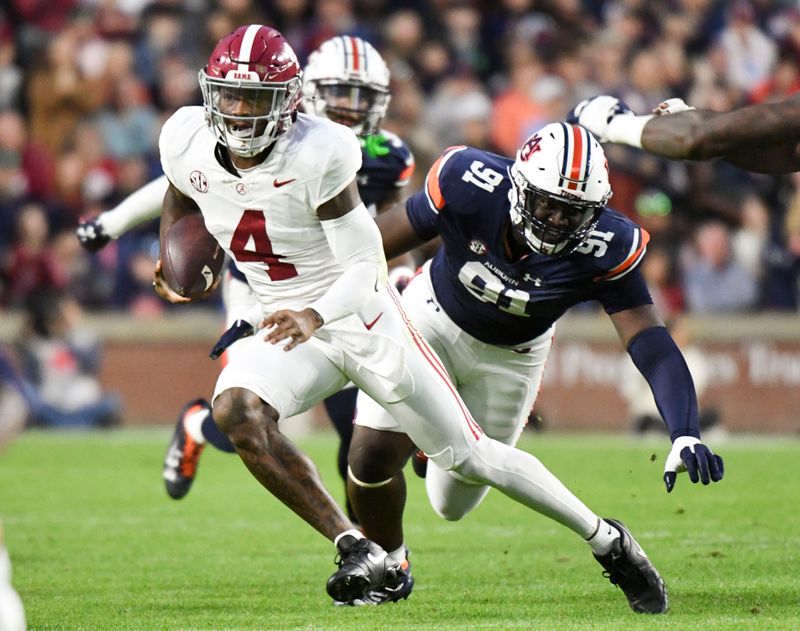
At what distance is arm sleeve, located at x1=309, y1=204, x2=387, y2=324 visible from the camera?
482 centimetres

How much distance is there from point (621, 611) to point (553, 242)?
3.99ft

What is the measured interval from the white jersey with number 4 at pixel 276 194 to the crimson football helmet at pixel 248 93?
10 centimetres

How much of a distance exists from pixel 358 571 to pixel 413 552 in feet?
6.13


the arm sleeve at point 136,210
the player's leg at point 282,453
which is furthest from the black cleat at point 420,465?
the arm sleeve at point 136,210

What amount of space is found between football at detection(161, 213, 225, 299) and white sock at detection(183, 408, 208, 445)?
1.75 meters

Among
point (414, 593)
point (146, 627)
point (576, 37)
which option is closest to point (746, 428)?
point (576, 37)

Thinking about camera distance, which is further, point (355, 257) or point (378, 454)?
point (378, 454)

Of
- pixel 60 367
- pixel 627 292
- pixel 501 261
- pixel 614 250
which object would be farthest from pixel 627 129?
pixel 60 367

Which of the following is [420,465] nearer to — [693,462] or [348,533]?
[348,533]

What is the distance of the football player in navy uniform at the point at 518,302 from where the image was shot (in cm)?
492

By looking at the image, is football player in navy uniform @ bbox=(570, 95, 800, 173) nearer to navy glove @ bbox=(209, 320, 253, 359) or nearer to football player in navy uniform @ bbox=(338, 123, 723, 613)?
football player in navy uniform @ bbox=(338, 123, 723, 613)

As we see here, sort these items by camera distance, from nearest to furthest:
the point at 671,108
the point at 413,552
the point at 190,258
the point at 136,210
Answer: the point at 671,108
the point at 190,258
the point at 136,210
the point at 413,552

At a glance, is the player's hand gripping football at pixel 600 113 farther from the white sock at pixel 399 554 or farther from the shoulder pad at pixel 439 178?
the white sock at pixel 399 554

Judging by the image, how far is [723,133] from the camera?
4.62m
